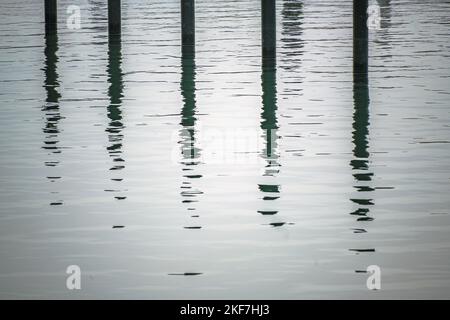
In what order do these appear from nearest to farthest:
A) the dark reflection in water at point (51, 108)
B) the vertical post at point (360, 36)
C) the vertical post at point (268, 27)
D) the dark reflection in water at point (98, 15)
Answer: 1. the dark reflection in water at point (51, 108)
2. the vertical post at point (360, 36)
3. the vertical post at point (268, 27)
4. the dark reflection in water at point (98, 15)

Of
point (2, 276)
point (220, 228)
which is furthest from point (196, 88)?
point (2, 276)

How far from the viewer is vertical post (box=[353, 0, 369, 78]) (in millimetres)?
28125

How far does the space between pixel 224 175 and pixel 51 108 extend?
26.3 feet

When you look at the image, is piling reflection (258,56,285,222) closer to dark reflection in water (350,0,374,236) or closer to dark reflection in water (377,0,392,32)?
dark reflection in water (350,0,374,236)

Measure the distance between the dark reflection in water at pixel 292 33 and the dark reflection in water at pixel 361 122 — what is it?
4.01 metres

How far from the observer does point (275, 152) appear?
20297 mm

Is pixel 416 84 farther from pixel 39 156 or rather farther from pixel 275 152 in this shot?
pixel 39 156

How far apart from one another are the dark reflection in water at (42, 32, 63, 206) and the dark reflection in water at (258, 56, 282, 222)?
249cm

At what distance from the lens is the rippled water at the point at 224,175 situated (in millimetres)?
13078

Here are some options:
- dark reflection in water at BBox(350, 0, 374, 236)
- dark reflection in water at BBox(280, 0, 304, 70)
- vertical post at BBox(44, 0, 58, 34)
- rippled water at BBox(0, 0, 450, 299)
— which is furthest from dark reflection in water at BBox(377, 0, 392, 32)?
dark reflection in water at BBox(350, 0, 374, 236)

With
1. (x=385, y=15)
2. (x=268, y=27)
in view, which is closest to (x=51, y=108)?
(x=268, y=27)

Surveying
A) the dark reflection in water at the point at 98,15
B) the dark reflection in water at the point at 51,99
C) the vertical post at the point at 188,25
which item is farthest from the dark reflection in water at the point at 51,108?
the dark reflection in water at the point at 98,15

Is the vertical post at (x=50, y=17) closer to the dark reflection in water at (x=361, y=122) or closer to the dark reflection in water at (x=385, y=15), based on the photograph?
the dark reflection in water at (x=385, y=15)
